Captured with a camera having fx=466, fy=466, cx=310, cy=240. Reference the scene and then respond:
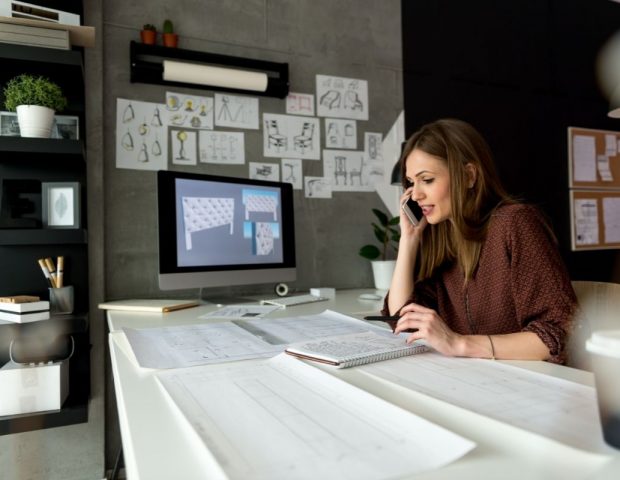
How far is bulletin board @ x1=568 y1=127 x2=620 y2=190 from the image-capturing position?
3.07 meters

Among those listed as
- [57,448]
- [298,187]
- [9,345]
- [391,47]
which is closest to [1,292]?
[9,345]

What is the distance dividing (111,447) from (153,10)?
72.0 inches

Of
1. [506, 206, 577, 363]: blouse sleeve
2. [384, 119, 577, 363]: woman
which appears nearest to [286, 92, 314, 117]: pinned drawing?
[384, 119, 577, 363]: woman

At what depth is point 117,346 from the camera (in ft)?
3.14

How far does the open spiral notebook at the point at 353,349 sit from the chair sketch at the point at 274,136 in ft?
4.69

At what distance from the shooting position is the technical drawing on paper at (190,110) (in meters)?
2.03

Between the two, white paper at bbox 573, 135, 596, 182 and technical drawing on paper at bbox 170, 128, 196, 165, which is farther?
white paper at bbox 573, 135, 596, 182

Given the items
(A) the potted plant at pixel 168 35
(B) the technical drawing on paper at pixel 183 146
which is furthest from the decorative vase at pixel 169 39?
(B) the technical drawing on paper at pixel 183 146

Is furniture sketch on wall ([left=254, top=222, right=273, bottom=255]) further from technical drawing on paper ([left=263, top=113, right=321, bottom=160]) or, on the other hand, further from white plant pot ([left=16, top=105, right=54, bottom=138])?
white plant pot ([left=16, top=105, right=54, bottom=138])

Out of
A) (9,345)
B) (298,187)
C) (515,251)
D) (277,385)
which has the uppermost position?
(298,187)

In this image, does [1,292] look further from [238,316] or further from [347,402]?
[347,402]

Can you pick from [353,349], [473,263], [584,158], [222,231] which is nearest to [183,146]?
[222,231]

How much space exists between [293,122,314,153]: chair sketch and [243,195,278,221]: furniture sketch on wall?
481mm

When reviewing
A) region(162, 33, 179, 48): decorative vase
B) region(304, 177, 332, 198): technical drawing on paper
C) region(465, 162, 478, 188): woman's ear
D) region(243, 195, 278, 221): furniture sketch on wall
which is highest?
region(162, 33, 179, 48): decorative vase
